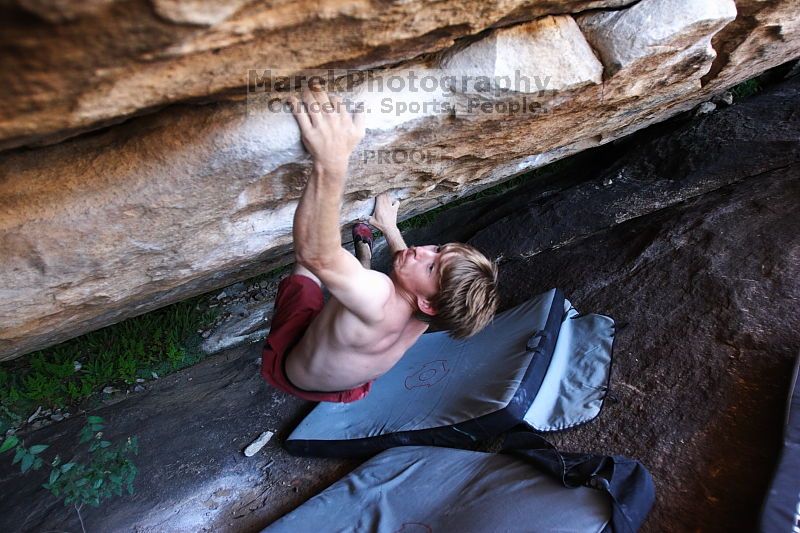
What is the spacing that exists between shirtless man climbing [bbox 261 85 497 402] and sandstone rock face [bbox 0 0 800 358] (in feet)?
0.39

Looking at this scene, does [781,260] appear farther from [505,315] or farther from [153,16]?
[153,16]

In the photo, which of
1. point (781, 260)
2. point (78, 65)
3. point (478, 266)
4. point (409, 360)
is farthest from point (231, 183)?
point (781, 260)

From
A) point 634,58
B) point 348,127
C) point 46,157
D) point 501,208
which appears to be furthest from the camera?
point 501,208

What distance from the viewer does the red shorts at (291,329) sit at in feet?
7.48

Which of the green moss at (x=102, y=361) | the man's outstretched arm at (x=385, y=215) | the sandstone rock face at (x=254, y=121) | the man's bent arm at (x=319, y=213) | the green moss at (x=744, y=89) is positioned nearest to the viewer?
the sandstone rock face at (x=254, y=121)

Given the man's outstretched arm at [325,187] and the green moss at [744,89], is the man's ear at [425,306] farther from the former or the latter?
the green moss at [744,89]

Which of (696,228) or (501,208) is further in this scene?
(501,208)

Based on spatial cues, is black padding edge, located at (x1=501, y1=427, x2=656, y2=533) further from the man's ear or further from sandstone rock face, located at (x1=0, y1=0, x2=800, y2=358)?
sandstone rock face, located at (x1=0, y1=0, x2=800, y2=358)

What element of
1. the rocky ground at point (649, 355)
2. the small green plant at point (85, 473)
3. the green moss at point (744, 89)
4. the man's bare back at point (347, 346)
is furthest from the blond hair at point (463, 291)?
the green moss at point (744, 89)

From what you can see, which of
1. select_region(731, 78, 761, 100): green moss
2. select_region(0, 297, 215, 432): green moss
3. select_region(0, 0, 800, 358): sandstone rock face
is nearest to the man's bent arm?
select_region(0, 0, 800, 358): sandstone rock face

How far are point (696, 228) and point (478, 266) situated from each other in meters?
1.74

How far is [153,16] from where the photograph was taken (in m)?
0.95

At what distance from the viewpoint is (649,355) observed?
2.64 metres

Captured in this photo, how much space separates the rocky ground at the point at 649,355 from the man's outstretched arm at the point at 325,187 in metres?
1.47
